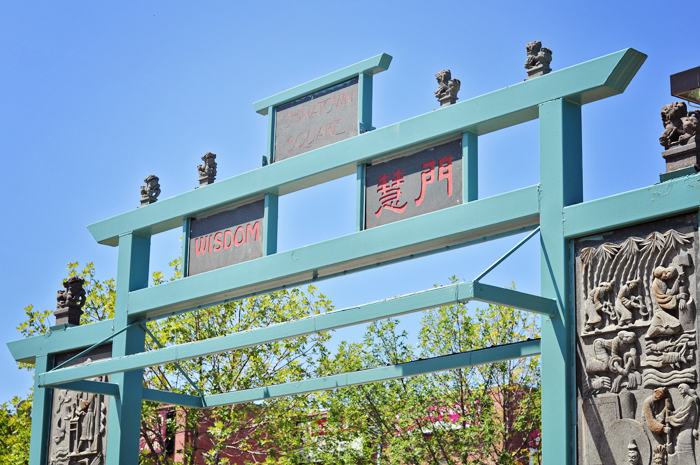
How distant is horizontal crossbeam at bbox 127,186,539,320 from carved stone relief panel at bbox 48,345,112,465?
3.43 feet

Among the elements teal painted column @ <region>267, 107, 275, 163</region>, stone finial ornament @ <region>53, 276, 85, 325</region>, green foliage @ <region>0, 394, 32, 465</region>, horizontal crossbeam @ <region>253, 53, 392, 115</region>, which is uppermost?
horizontal crossbeam @ <region>253, 53, 392, 115</region>

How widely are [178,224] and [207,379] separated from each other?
307 inches

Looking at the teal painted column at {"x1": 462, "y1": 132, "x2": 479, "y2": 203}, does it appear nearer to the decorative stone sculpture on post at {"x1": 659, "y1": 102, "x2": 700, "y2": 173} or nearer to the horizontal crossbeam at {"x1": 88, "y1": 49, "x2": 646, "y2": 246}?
the horizontal crossbeam at {"x1": 88, "y1": 49, "x2": 646, "y2": 246}

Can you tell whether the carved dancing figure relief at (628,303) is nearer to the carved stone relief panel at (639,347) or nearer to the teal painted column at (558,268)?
the carved stone relief panel at (639,347)

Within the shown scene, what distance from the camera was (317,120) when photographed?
7.69 meters

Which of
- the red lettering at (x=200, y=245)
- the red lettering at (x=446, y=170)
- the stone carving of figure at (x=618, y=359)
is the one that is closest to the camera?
the stone carving of figure at (x=618, y=359)

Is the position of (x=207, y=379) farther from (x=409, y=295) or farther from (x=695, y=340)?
(x=695, y=340)

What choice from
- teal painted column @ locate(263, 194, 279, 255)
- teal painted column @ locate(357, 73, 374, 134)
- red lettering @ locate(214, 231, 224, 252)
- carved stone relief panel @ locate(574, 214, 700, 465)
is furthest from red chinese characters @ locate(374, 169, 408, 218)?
red lettering @ locate(214, 231, 224, 252)

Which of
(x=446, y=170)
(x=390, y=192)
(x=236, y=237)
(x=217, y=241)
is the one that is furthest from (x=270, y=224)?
(x=446, y=170)

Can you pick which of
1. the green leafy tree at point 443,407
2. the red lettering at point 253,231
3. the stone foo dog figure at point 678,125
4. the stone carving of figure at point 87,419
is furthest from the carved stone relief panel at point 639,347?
the green leafy tree at point 443,407

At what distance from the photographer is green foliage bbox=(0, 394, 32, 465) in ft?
52.0

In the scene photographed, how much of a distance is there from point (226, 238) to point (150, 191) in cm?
132

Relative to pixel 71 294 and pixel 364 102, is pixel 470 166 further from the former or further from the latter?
pixel 71 294

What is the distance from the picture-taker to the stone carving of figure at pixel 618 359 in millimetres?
5266
